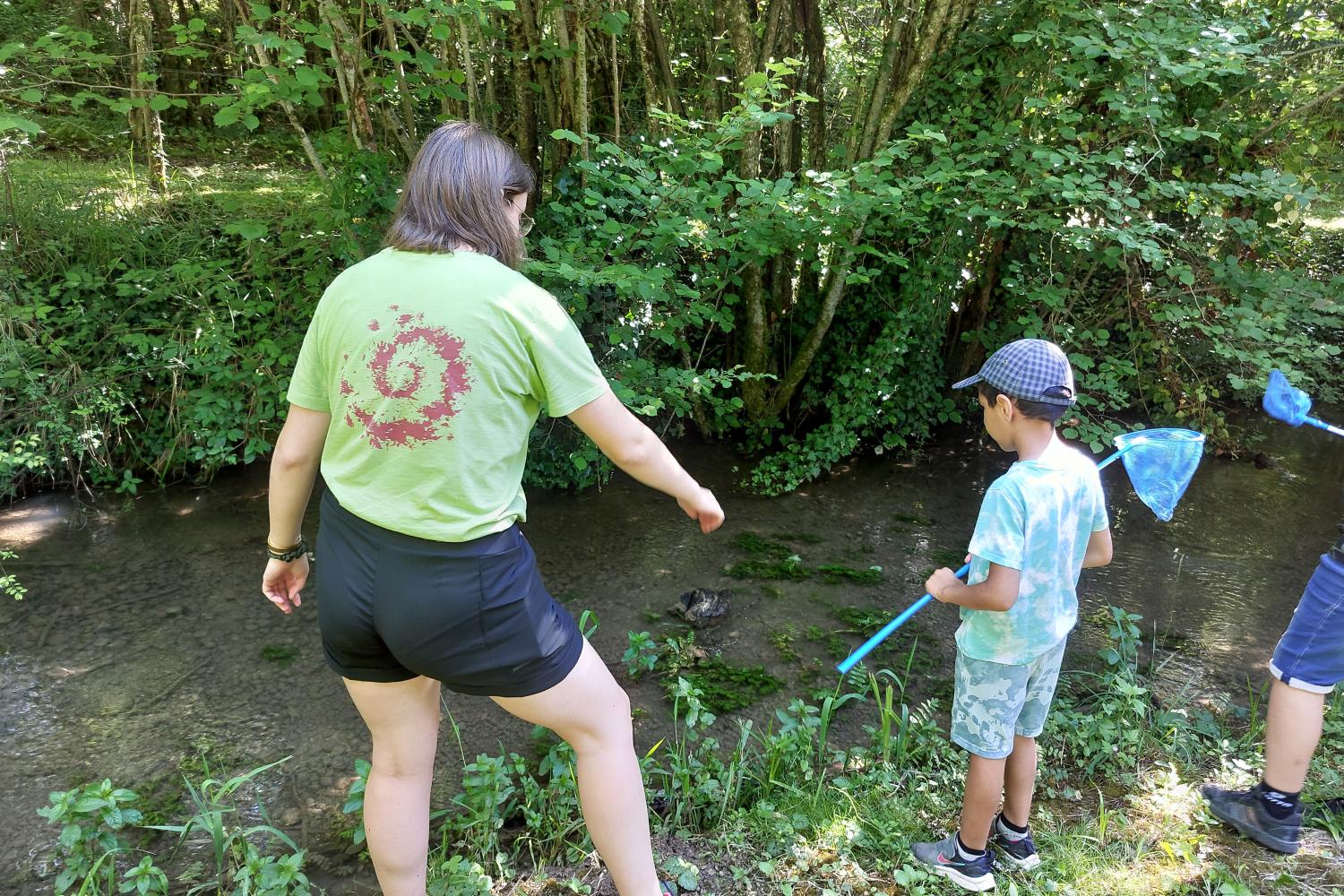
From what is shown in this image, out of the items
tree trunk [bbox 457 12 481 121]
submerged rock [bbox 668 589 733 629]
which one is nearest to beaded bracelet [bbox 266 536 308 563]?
submerged rock [bbox 668 589 733 629]

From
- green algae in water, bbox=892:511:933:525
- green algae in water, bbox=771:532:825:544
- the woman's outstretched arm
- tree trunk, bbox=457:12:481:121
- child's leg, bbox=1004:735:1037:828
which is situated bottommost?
green algae in water, bbox=892:511:933:525

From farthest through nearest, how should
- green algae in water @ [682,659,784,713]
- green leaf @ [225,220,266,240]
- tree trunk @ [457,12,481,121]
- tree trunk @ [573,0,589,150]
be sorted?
tree trunk @ [573,0,589,150] < tree trunk @ [457,12,481,121] < green leaf @ [225,220,266,240] < green algae in water @ [682,659,784,713]

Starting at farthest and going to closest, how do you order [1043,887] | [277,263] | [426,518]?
1. [277,263]
2. [1043,887]
3. [426,518]

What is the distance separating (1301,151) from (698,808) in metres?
4.76

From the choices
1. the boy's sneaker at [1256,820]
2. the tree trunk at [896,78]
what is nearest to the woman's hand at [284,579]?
the boy's sneaker at [1256,820]

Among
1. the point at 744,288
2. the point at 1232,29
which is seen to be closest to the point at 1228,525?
the point at 1232,29

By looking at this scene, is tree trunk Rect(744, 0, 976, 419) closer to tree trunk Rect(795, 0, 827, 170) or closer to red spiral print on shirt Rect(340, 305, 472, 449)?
tree trunk Rect(795, 0, 827, 170)

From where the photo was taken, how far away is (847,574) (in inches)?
174

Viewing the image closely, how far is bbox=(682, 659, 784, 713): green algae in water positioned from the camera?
10.7 ft

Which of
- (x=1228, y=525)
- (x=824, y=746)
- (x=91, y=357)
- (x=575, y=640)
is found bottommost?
(x=1228, y=525)

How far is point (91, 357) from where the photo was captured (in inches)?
193

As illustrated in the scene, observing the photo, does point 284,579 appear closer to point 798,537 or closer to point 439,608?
point 439,608

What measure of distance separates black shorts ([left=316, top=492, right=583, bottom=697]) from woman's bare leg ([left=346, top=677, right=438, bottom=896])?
0.16 metres

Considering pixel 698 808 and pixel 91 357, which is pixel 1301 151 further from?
pixel 91 357
